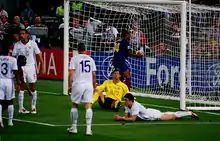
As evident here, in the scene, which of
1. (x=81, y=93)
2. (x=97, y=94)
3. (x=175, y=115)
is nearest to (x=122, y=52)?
(x=97, y=94)

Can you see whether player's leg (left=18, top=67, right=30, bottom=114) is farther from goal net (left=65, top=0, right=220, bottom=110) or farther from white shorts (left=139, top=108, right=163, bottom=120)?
goal net (left=65, top=0, right=220, bottom=110)

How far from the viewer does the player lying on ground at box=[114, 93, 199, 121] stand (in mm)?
17828

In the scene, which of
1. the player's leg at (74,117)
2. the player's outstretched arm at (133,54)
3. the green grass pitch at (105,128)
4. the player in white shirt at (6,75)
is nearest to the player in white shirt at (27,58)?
the green grass pitch at (105,128)

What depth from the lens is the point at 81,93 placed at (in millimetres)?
15930

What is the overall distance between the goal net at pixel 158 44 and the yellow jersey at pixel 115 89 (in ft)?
6.13

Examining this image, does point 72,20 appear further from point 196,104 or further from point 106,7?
point 196,104

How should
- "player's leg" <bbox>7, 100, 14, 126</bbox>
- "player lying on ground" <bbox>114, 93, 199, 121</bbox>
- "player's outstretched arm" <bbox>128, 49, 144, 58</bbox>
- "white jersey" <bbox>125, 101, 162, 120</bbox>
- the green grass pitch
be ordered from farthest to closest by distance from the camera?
1. "player's outstretched arm" <bbox>128, 49, 144, 58</bbox>
2. "white jersey" <bbox>125, 101, 162, 120</bbox>
3. "player lying on ground" <bbox>114, 93, 199, 121</bbox>
4. "player's leg" <bbox>7, 100, 14, 126</bbox>
5. the green grass pitch

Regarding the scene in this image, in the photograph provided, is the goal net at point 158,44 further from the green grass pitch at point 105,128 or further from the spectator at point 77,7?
the green grass pitch at point 105,128

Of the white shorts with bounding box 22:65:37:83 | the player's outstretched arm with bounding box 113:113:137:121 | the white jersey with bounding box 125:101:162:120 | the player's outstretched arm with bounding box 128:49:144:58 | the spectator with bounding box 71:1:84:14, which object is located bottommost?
the player's outstretched arm with bounding box 113:113:137:121

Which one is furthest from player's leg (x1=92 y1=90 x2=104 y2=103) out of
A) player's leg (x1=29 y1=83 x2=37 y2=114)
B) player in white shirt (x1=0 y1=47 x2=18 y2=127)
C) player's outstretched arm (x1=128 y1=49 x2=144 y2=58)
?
player in white shirt (x1=0 y1=47 x2=18 y2=127)

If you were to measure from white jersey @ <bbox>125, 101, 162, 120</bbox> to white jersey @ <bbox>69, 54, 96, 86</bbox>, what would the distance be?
2.30m

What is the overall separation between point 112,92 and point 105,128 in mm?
3110

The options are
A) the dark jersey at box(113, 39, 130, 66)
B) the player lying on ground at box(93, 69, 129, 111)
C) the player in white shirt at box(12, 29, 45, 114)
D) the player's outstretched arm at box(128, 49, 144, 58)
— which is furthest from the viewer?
the player's outstretched arm at box(128, 49, 144, 58)

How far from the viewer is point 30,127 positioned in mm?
17172
